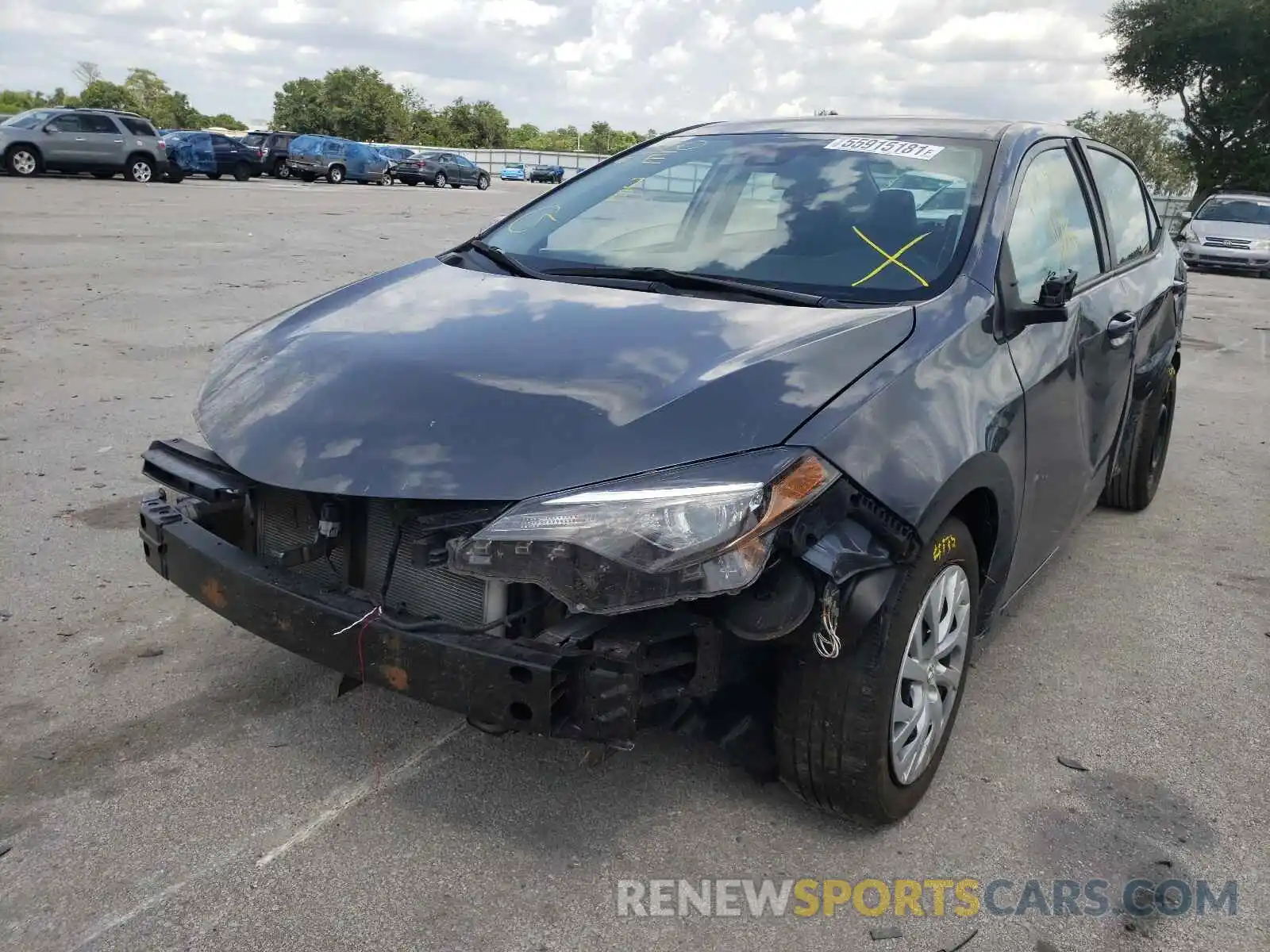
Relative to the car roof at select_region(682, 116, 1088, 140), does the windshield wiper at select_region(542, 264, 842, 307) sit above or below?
below

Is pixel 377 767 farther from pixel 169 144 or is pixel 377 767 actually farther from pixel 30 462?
pixel 169 144

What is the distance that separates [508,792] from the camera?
9.21 ft

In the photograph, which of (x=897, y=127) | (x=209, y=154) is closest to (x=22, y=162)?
(x=209, y=154)

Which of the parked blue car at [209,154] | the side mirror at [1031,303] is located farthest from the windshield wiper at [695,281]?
the parked blue car at [209,154]

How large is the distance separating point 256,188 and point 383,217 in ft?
30.0

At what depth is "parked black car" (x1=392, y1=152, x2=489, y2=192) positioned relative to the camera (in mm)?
40812

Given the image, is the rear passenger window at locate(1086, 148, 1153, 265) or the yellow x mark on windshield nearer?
the yellow x mark on windshield

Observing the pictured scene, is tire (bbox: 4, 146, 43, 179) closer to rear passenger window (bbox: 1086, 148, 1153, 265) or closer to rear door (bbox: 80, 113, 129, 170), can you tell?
rear door (bbox: 80, 113, 129, 170)

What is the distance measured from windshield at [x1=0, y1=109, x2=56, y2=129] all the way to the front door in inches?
1022

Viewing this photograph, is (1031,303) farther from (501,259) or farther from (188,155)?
(188,155)

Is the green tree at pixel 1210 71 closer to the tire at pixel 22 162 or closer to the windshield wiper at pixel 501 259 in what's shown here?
the tire at pixel 22 162

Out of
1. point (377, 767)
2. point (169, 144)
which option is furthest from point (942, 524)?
point (169, 144)

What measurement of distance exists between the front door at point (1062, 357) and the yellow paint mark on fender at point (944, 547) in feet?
1.86

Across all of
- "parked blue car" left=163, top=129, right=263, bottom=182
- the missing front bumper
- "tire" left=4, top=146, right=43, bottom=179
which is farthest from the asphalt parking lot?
"parked blue car" left=163, top=129, right=263, bottom=182
